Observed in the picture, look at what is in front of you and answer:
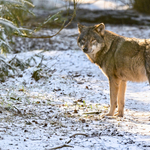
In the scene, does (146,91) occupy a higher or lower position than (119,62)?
lower

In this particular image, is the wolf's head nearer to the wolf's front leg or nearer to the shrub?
the wolf's front leg

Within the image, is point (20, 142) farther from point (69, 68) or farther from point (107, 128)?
point (69, 68)

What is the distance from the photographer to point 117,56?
556 cm

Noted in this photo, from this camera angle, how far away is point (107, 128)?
4812mm

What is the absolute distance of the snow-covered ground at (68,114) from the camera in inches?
161

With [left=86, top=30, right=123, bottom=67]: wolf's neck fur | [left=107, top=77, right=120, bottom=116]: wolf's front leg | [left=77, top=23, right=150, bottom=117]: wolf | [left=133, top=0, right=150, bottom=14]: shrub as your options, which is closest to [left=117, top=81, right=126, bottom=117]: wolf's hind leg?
[left=77, top=23, right=150, bottom=117]: wolf

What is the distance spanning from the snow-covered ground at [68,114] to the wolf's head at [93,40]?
132 centimetres

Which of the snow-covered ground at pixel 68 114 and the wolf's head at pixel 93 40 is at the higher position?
the wolf's head at pixel 93 40

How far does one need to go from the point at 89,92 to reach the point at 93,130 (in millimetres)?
2950

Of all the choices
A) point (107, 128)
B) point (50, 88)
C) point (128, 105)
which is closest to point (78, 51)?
point (50, 88)

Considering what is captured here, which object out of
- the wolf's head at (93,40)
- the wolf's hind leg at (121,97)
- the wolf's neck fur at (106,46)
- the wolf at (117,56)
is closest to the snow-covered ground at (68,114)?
the wolf's hind leg at (121,97)

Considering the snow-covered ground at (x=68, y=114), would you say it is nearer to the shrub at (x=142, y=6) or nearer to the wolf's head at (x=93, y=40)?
the wolf's head at (x=93, y=40)

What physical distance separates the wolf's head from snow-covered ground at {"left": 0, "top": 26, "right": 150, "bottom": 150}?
1.32m

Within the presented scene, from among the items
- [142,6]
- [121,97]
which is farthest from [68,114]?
[142,6]
